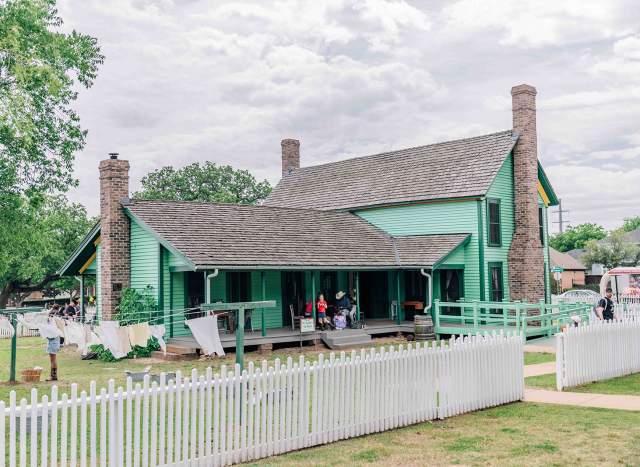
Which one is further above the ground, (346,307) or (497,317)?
(346,307)

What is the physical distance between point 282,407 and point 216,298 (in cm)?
1435

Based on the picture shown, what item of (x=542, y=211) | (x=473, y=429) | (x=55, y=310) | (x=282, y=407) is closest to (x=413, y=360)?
(x=473, y=429)

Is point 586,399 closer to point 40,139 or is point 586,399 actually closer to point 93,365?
point 93,365

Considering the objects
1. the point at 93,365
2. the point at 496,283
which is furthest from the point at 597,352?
the point at 93,365

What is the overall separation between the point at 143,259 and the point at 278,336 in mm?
5164

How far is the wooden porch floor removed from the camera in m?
20.4

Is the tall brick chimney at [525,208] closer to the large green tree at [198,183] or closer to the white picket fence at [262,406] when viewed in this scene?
the white picket fence at [262,406]

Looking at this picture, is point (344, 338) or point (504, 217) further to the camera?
point (504, 217)

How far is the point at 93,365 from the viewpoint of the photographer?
19.1m

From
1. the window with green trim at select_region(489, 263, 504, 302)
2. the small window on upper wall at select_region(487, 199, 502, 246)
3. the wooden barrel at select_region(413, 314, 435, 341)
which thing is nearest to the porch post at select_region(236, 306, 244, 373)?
the wooden barrel at select_region(413, 314, 435, 341)

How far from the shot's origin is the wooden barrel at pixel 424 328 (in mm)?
23375

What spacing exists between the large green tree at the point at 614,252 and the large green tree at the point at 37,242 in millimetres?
48529

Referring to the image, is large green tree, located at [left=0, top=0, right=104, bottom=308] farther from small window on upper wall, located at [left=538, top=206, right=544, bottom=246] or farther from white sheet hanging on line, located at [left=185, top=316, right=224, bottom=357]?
small window on upper wall, located at [left=538, top=206, right=544, bottom=246]

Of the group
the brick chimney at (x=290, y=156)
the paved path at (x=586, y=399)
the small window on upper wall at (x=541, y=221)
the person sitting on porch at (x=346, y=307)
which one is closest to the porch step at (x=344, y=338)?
the person sitting on porch at (x=346, y=307)
